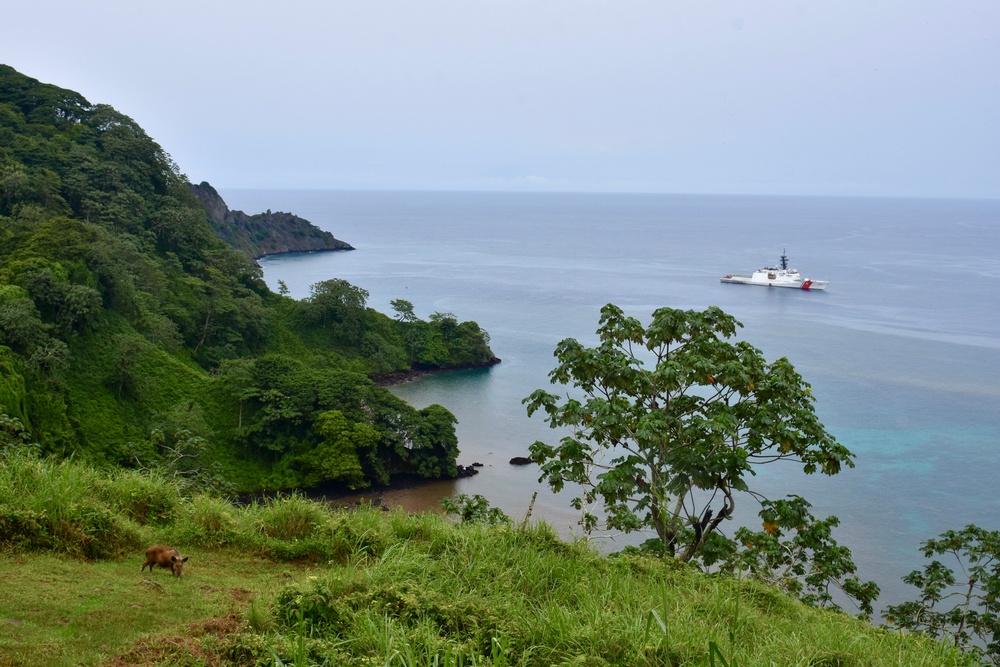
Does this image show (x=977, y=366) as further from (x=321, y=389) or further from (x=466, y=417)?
(x=321, y=389)

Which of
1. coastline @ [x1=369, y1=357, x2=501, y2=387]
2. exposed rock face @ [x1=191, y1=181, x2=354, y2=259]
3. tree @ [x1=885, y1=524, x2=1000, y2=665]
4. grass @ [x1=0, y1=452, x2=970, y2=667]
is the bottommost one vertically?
coastline @ [x1=369, y1=357, x2=501, y2=387]

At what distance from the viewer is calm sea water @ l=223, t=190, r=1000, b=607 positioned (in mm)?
22875

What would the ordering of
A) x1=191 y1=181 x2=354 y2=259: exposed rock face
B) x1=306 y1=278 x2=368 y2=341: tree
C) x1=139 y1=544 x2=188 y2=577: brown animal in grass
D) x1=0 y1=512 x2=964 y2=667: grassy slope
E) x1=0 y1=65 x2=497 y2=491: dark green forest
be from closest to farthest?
1. x1=0 y1=512 x2=964 y2=667: grassy slope
2. x1=139 y1=544 x2=188 y2=577: brown animal in grass
3. x1=0 y1=65 x2=497 y2=491: dark green forest
4. x1=306 y1=278 x2=368 y2=341: tree
5. x1=191 y1=181 x2=354 y2=259: exposed rock face

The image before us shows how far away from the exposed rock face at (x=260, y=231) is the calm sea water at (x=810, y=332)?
3143 millimetres

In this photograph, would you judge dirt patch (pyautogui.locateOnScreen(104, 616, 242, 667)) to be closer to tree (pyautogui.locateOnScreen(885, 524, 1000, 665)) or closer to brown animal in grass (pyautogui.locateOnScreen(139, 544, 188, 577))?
brown animal in grass (pyautogui.locateOnScreen(139, 544, 188, 577))

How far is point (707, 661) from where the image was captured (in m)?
3.51

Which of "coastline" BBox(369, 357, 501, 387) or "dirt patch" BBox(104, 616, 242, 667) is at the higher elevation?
"dirt patch" BBox(104, 616, 242, 667)

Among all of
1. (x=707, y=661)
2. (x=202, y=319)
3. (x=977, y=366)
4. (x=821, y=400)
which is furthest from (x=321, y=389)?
(x=977, y=366)

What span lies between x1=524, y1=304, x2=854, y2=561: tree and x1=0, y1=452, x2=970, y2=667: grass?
149cm

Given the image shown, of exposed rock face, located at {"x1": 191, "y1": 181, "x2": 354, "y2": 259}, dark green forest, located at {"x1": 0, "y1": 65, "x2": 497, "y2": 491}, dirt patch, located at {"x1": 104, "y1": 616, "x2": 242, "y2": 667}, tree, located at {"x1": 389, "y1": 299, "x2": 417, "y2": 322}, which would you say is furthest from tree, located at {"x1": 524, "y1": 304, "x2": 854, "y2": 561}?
exposed rock face, located at {"x1": 191, "y1": 181, "x2": 354, "y2": 259}

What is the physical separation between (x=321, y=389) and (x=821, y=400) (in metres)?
20.5

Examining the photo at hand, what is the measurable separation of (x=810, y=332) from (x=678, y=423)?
136 feet

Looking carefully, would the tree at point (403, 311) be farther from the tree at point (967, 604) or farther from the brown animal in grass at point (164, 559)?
the brown animal in grass at point (164, 559)

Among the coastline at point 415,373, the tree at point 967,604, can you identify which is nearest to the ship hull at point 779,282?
the coastline at point 415,373
